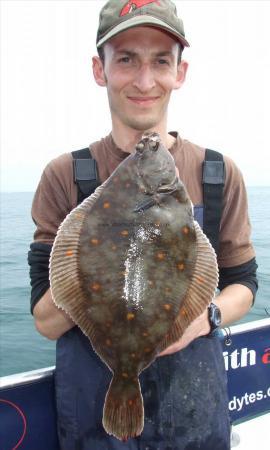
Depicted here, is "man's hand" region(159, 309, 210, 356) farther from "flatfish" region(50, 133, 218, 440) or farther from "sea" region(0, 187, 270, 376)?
"sea" region(0, 187, 270, 376)

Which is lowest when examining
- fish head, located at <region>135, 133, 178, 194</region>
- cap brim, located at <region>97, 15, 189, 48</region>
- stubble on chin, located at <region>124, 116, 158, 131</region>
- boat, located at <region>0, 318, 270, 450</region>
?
boat, located at <region>0, 318, 270, 450</region>

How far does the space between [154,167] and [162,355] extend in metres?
0.96

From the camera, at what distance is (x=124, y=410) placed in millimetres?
1984

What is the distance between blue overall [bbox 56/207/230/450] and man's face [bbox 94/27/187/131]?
1266 mm

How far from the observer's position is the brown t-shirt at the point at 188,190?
2.57 metres

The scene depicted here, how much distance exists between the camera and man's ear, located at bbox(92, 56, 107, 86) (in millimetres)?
2646

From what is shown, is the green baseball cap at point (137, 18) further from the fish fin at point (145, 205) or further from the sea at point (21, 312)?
the sea at point (21, 312)

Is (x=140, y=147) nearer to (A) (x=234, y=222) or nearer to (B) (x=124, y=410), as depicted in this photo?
(A) (x=234, y=222)

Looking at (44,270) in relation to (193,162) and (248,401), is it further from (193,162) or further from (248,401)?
(248,401)

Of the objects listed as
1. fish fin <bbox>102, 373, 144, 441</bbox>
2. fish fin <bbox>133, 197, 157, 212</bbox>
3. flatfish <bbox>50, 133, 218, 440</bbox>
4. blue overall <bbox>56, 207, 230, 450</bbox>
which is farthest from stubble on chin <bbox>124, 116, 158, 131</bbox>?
fish fin <bbox>102, 373, 144, 441</bbox>

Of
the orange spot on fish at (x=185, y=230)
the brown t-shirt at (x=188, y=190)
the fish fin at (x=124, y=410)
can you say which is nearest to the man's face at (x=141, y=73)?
the brown t-shirt at (x=188, y=190)

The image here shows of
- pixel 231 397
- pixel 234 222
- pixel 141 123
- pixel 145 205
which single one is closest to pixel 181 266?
pixel 145 205

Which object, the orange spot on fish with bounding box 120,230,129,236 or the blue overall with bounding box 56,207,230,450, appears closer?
the orange spot on fish with bounding box 120,230,129,236

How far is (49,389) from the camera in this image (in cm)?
302
